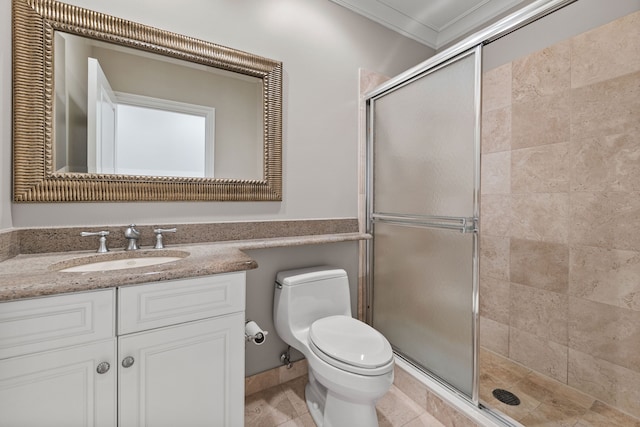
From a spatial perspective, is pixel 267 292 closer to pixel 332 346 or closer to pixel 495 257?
pixel 332 346

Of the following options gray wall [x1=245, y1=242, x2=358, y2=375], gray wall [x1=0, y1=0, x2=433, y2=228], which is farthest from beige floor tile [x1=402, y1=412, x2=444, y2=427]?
gray wall [x1=0, y1=0, x2=433, y2=228]

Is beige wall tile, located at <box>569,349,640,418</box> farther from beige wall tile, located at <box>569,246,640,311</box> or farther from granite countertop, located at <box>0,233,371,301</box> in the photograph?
granite countertop, located at <box>0,233,371,301</box>

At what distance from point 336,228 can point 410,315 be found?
0.68m

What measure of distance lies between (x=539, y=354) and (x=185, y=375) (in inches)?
79.5

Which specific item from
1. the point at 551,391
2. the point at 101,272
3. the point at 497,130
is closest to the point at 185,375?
the point at 101,272

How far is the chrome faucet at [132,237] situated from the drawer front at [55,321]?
0.45 m

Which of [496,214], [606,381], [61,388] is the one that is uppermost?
[496,214]

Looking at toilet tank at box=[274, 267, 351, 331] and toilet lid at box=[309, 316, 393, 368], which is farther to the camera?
toilet tank at box=[274, 267, 351, 331]

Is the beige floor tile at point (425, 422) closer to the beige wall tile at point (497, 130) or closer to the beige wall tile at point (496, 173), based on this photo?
the beige wall tile at point (496, 173)

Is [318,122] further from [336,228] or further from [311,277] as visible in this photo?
[311,277]

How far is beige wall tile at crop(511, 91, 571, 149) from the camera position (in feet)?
5.45

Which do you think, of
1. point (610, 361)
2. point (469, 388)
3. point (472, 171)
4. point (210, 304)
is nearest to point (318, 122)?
point (472, 171)

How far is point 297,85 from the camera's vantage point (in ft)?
5.53

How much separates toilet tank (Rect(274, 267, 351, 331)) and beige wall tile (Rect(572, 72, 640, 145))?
1.59 metres
